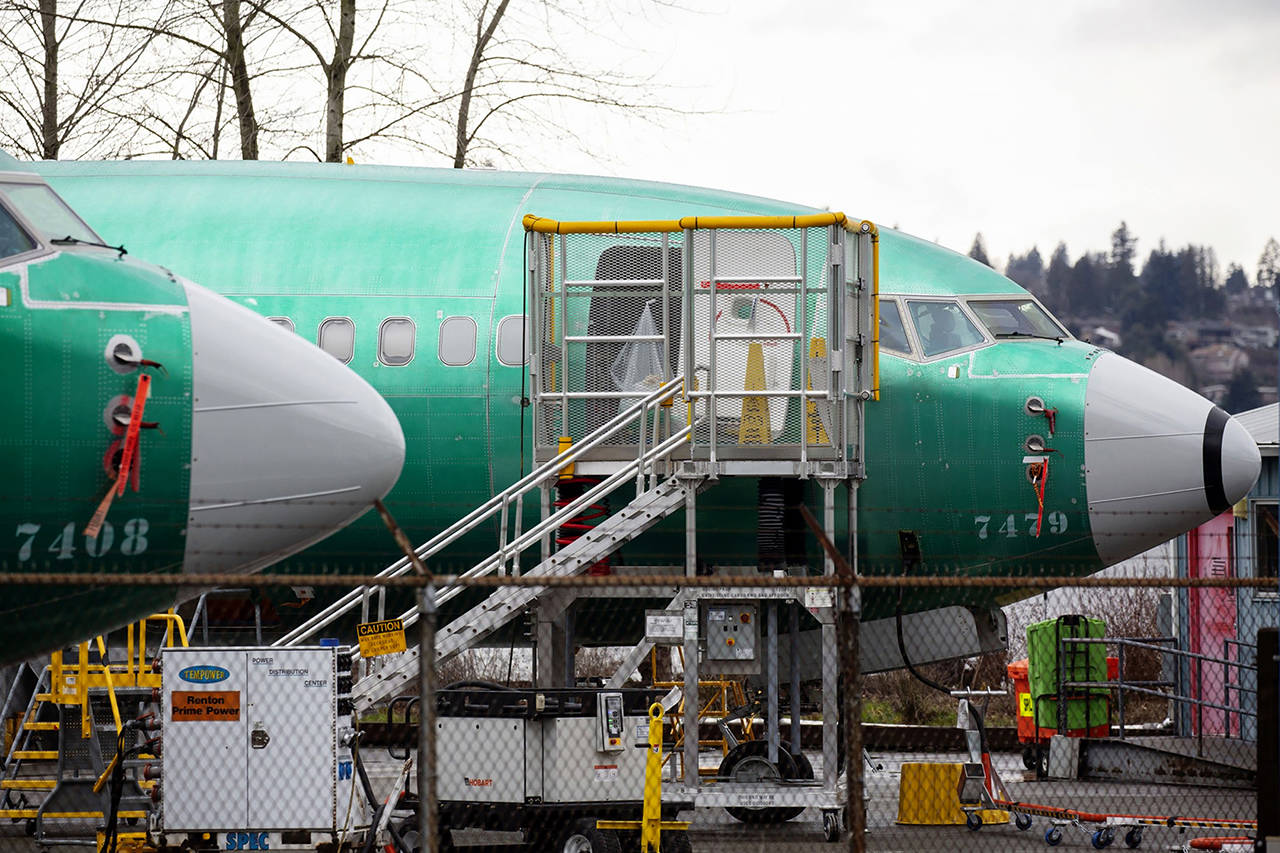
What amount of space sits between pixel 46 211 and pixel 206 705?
3.96 metres

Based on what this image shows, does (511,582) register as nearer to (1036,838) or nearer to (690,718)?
(690,718)

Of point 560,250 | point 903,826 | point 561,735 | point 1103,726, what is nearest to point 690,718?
point 561,735

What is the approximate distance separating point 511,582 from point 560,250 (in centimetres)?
616

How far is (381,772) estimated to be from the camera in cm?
1705

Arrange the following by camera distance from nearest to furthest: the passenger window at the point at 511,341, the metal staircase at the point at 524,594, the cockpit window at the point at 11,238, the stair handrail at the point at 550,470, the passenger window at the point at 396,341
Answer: the cockpit window at the point at 11,238
the metal staircase at the point at 524,594
the stair handrail at the point at 550,470
the passenger window at the point at 511,341
the passenger window at the point at 396,341

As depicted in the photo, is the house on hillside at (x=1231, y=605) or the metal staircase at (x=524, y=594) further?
the house on hillside at (x=1231, y=605)

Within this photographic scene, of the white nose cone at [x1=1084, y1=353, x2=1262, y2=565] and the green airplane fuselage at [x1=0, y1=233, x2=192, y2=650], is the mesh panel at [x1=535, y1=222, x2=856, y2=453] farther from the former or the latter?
the green airplane fuselage at [x1=0, y1=233, x2=192, y2=650]

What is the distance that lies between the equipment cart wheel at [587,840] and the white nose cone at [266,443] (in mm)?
2740

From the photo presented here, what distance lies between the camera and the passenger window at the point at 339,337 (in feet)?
47.2

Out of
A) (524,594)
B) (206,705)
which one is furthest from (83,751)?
(524,594)

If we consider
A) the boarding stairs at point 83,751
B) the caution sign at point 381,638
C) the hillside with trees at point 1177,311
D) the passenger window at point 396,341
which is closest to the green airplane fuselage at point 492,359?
the passenger window at point 396,341

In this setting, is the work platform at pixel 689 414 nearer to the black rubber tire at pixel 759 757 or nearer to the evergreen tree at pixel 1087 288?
the black rubber tire at pixel 759 757

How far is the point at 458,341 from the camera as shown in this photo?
1427 cm

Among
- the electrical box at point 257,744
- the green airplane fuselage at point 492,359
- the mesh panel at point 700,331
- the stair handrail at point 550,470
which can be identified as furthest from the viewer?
the green airplane fuselage at point 492,359
